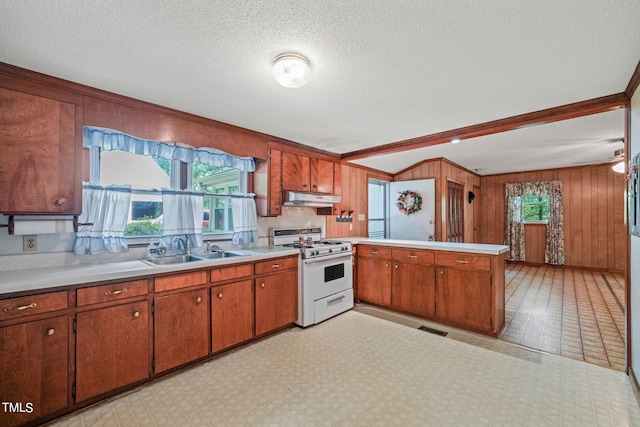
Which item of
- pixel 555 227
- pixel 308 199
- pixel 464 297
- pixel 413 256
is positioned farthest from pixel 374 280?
pixel 555 227

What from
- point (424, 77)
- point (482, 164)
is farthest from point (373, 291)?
point (482, 164)

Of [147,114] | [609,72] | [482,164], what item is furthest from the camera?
[482,164]

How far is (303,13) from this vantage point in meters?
1.44

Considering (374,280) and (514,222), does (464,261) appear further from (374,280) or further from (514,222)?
(514,222)

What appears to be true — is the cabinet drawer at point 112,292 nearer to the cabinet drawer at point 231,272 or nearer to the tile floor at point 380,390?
the cabinet drawer at point 231,272

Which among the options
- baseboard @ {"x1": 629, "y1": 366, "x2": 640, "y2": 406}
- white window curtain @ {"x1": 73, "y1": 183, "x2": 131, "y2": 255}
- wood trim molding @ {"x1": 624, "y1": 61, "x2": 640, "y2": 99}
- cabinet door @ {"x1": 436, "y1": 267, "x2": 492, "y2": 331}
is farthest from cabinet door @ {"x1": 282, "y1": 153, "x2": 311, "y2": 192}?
baseboard @ {"x1": 629, "y1": 366, "x2": 640, "y2": 406}

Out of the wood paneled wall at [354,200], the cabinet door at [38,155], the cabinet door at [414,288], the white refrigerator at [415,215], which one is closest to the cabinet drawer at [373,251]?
the cabinet door at [414,288]

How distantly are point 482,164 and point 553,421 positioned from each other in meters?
5.12

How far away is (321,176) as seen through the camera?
413cm

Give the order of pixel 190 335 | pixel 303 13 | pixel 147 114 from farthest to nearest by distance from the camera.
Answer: pixel 147 114 < pixel 190 335 < pixel 303 13

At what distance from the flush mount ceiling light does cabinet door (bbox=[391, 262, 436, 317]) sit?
2.65 m

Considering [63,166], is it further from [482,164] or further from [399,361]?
[482,164]

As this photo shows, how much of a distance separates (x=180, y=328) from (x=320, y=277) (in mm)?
1575

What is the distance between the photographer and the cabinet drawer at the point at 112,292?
1.89m
